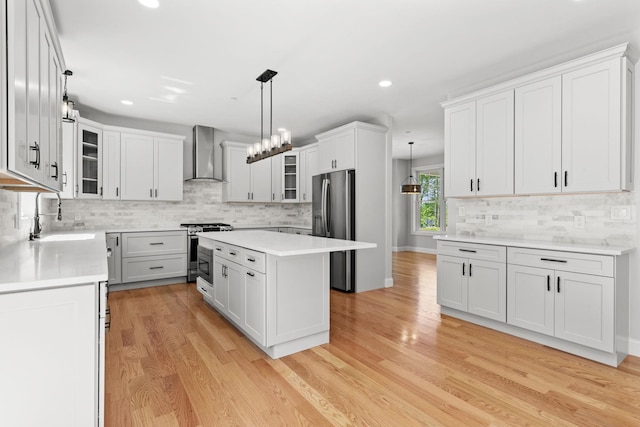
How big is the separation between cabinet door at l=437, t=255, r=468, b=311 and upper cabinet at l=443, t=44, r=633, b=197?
30.0 inches

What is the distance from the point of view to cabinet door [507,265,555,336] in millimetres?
2805

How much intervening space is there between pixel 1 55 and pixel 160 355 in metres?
2.25

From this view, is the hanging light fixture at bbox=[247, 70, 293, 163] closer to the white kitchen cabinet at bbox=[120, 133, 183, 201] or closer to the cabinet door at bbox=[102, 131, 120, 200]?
the white kitchen cabinet at bbox=[120, 133, 183, 201]

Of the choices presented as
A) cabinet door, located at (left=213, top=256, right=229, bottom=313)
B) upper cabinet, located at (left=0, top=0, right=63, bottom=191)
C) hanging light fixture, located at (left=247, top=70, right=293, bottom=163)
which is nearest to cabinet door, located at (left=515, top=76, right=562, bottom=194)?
hanging light fixture, located at (left=247, top=70, right=293, bottom=163)

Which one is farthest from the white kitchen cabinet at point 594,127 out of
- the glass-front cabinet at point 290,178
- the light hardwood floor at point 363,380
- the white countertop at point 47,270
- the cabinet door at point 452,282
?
the glass-front cabinet at point 290,178

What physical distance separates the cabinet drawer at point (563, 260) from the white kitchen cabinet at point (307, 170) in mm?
3807

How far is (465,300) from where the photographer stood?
344 centimetres

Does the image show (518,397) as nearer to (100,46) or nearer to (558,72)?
(558,72)

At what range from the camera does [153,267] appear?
4.97 meters

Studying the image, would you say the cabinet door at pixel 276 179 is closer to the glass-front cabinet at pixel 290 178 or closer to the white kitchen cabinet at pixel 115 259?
the glass-front cabinet at pixel 290 178

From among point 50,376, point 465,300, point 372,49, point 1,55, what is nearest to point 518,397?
point 465,300

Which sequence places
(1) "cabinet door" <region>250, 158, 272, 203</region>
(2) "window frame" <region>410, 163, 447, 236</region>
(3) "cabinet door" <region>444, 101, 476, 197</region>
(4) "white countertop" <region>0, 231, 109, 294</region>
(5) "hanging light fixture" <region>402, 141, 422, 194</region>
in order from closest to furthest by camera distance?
(4) "white countertop" <region>0, 231, 109, 294</region>
(3) "cabinet door" <region>444, 101, 476, 197</region>
(1) "cabinet door" <region>250, 158, 272, 203</region>
(5) "hanging light fixture" <region>402, 141, 422, 194</region>
(2) "window frame" <region>410, 163, 447, 236</region>

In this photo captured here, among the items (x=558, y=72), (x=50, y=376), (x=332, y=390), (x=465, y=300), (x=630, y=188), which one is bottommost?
(x=332, y=390)

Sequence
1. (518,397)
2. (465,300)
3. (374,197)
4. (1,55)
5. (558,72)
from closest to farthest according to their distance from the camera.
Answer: (1,55), (518,397), (558,72), (465,300), (374,197)
